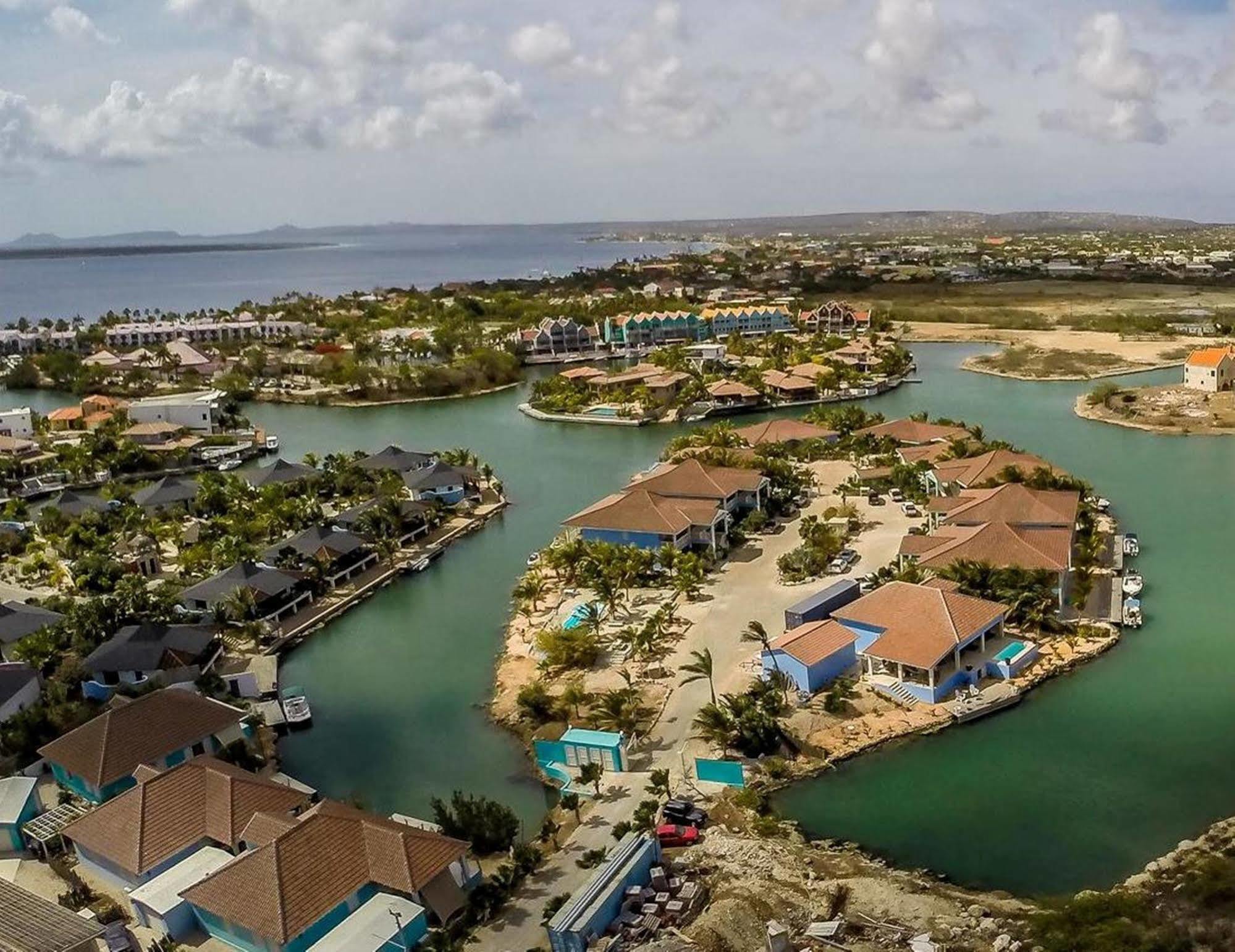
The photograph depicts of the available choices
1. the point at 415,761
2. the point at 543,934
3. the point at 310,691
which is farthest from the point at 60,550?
the point at 543,934

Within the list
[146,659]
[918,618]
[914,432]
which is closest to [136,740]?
[146,659]

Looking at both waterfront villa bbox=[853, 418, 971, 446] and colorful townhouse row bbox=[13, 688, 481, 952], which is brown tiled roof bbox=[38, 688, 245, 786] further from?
waterfront villa bbox=[853, 418, 971, 446]

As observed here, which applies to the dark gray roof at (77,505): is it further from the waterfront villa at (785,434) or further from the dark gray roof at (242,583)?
the waterfront villa at (785,434)

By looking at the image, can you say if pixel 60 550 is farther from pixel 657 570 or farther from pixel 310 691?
pixel 657 570

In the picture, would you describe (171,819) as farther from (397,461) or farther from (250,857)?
(397,461)

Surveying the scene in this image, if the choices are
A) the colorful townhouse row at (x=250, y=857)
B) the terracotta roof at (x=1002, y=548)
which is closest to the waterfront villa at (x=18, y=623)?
the colorful townhouse row at (x=250, y=857)

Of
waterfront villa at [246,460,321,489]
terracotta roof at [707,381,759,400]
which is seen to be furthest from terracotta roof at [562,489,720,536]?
terracotta roof at [707,381,759,400]
